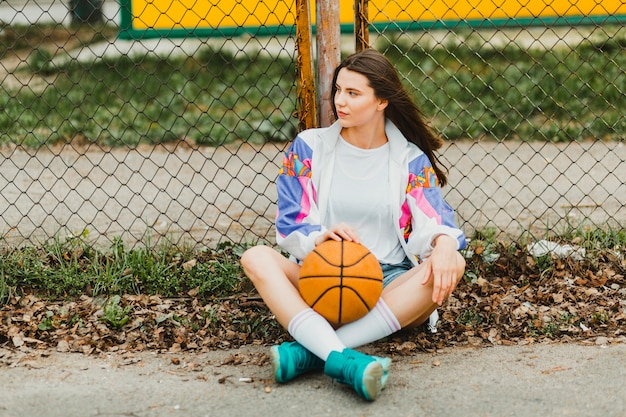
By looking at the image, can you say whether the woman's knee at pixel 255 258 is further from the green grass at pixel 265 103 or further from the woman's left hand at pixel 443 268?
the green grass at pixel 265 103

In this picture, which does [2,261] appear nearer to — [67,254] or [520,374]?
[67,254]

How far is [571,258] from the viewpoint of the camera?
17.1ft

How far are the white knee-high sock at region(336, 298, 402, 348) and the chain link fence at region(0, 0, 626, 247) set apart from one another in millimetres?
1301

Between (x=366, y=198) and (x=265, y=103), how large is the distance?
4494 mm

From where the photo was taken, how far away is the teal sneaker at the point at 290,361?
12.8ft

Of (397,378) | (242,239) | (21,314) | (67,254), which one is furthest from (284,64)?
(397,378)

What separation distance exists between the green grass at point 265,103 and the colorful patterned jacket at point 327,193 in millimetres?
2493

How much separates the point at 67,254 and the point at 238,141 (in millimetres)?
2759

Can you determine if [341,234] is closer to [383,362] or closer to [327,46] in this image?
[383,362]

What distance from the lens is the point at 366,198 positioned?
4289mm


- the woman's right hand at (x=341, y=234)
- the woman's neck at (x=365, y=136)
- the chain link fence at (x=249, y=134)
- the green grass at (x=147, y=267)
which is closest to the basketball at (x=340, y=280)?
the woman's right hand at (x=341, y=234)

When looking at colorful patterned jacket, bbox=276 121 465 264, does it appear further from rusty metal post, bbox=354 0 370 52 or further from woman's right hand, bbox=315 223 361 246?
rusty metal post, bbox=354 0 370 52

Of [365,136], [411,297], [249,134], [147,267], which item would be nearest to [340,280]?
[411,297]

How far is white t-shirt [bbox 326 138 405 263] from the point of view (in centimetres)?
430
